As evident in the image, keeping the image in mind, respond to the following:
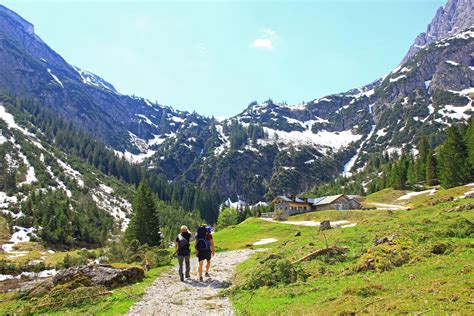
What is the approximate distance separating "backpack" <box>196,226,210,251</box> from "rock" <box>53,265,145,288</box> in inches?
213

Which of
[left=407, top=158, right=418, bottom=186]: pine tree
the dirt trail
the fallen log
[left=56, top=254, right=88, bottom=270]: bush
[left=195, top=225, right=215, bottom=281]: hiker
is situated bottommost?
[left=56, top=254, right=88, bottom=270]: bush

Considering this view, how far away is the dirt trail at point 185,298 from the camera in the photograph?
52.4 feet

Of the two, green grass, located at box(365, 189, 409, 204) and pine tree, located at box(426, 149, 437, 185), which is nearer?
pine tree, located at box(426, 149, 437, 185)

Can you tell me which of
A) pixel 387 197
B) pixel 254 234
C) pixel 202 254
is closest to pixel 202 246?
pixel 202 254

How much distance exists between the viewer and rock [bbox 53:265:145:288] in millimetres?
22688

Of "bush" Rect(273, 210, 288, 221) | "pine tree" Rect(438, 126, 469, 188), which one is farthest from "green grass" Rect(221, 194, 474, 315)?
"bush" Rect(273, 210, 288, 221)

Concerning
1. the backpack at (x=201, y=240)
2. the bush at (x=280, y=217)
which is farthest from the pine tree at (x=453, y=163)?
the backpack at (x=201, y=240)

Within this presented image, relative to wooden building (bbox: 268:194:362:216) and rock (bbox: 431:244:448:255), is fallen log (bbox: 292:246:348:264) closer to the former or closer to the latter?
rock (bbox: 431:244:448:255)

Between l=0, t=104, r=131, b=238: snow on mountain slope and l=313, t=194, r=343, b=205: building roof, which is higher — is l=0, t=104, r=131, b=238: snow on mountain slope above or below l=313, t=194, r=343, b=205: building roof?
above

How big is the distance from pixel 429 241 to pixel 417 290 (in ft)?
36.8

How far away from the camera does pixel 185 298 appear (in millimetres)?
18562

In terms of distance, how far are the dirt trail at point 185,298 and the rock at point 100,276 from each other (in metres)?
1.90

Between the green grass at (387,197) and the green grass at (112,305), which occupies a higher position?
the green grass at (387,197)

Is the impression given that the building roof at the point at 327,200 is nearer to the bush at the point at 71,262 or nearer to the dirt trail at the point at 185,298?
the bush at the point at 71,262
